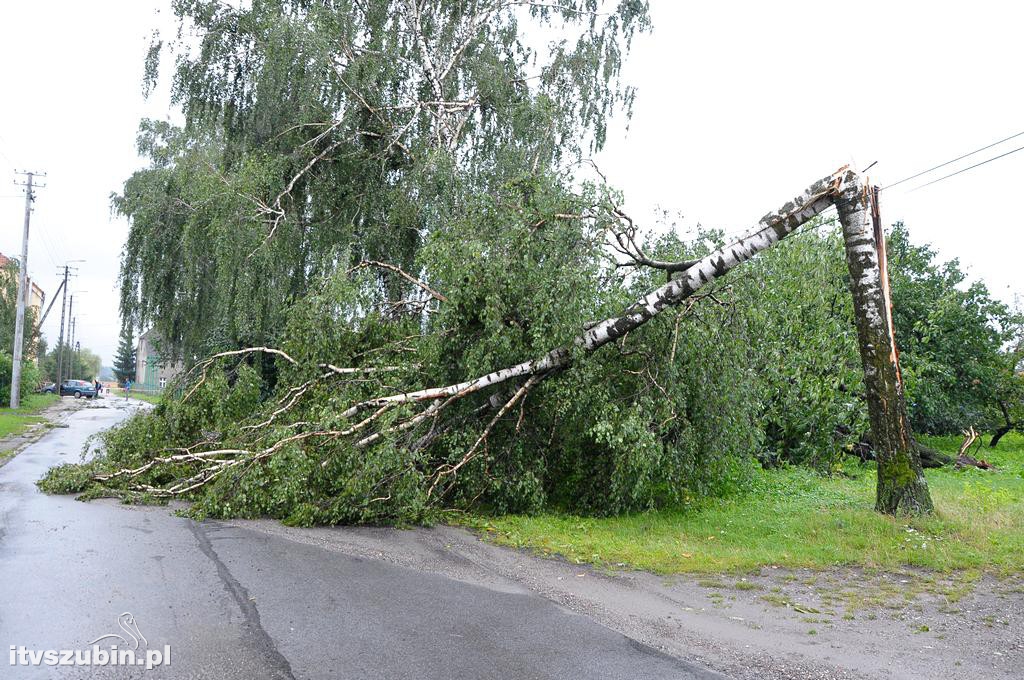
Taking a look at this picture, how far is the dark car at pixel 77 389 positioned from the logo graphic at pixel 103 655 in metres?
54.7

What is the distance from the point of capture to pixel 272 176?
47.9 feet

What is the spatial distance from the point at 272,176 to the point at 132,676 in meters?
12.2

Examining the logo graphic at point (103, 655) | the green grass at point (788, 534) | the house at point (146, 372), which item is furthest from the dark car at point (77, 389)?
the logo graphic at point (103, 655)

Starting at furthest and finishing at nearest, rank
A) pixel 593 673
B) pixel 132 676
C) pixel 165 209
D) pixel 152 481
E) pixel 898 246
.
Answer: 1. pixel 898 246
2. pixel 165 209
3. pixel 152 481
4. pixel 593 673
5. pixel 132 676

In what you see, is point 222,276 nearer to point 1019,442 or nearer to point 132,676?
point 132,676

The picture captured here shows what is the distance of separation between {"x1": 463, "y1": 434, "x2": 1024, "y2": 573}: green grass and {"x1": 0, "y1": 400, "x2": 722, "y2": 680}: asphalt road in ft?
6.74

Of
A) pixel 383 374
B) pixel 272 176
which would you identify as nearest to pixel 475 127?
pixel 272 176

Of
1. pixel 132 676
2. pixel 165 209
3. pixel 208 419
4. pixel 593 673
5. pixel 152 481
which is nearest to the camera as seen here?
pixel 132 676

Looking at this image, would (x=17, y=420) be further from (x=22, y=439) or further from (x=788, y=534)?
(x=788, y=534)

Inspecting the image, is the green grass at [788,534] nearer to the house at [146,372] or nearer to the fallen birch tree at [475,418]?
the fallen birch tree at [475,418]

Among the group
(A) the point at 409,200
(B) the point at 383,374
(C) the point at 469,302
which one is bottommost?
(B) the point at 383,374

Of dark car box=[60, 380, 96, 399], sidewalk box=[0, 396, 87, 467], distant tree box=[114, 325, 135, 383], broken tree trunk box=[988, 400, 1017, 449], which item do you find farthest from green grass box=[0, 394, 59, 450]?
distant tree box=[114, 325, 135, 383]

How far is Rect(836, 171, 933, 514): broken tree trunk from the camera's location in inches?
333

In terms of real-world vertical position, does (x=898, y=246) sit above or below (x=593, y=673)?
above
